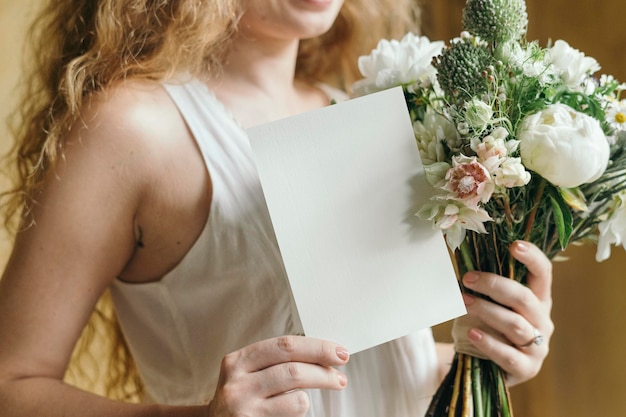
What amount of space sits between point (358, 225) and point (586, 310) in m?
0.97

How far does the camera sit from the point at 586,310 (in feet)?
5.11

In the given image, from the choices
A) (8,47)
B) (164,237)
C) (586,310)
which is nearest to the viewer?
(164,237)

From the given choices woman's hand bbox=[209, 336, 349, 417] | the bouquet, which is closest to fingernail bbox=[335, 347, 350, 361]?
woman's hand bbox=[209, 336, 349, 417]

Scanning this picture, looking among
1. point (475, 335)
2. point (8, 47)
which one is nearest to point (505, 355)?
point (475, 335)

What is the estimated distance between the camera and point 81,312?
934 millimetres

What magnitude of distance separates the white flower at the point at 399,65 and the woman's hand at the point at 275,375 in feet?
1.14

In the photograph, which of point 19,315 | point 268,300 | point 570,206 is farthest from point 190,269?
point 570,206

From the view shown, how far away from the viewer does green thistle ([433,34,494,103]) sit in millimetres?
765

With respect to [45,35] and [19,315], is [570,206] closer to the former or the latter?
[19,315]

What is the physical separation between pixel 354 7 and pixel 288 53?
0.93 ft

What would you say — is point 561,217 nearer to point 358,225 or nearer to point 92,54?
point 358,225

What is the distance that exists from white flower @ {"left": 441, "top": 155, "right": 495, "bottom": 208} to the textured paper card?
6 cm

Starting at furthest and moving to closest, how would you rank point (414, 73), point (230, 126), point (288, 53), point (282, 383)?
point (288, 53) < point (230, 126) < point (414, 73) < point (282, 383)

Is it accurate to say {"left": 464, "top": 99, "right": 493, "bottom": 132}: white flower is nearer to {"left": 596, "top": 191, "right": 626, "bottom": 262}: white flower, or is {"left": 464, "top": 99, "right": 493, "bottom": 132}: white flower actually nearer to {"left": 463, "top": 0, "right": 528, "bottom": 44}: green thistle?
{"left": 463, "top": 0, "right": 528, "bottom": 44}: green thistle
